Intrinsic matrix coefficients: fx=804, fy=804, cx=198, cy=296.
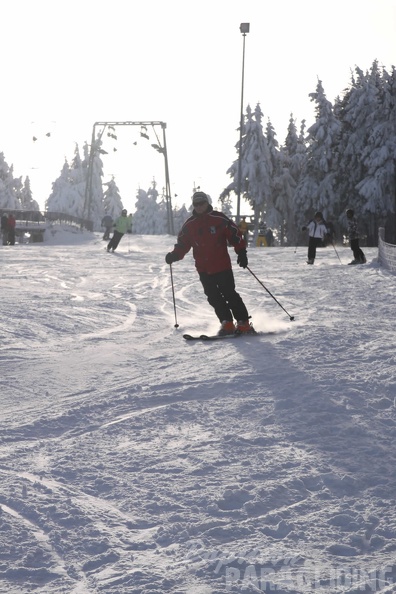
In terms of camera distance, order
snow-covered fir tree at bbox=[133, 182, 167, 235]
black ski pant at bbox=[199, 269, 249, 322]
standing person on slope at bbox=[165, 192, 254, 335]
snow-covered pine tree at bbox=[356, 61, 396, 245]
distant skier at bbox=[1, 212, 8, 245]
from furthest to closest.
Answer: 1. snow-covered fir tree at bbox=[133, 182, 167, 235]
2. snow-covered pine tree at bbox=[356, 61, 396, 245]
3. distant skier at bbox=[1, 212, 8, 245]
4. black ski pant at bbox=[199, 269, 249, 322]
5. standing person on slope at bbox=[165, 192, 254, 335]

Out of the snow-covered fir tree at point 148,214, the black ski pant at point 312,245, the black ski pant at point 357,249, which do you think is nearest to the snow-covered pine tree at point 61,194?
the snow-covered fir tree at point 148,214

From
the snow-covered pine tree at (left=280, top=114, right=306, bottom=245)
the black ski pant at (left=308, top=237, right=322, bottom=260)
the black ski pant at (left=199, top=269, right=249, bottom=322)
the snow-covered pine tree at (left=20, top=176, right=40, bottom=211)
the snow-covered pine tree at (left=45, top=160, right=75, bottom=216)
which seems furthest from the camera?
the snow-covered pine tree at (left=20, top=176, right=40, bottom=211)

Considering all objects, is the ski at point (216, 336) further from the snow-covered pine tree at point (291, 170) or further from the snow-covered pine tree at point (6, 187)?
the snow-covered pine tree at point (6, 187)

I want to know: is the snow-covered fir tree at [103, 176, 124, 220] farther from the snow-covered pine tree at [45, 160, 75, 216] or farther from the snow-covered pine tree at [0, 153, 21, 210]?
the snow-covered pine tree at [0, 153, 21, 210]

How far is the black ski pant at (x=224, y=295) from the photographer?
845cm

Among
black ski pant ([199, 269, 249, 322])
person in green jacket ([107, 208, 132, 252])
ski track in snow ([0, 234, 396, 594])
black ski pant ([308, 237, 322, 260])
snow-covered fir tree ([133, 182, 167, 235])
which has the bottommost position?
ski track in snow ([0, 234, 396, 594])

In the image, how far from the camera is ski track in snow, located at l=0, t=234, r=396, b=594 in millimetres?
2967

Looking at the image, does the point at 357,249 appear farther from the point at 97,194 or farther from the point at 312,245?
the point at 97,194

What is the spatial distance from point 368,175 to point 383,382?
42.0 m

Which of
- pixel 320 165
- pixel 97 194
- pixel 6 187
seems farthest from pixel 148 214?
pixel 320 165

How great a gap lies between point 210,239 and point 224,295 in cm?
64

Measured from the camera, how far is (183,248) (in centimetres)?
852

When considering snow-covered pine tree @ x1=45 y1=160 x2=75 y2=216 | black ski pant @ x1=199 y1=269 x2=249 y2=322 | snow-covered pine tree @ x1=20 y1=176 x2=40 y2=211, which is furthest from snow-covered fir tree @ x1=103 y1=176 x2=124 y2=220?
black ski pant @ x1=199 y1=269 x2=249 y2=322

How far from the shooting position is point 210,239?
8.29 m
